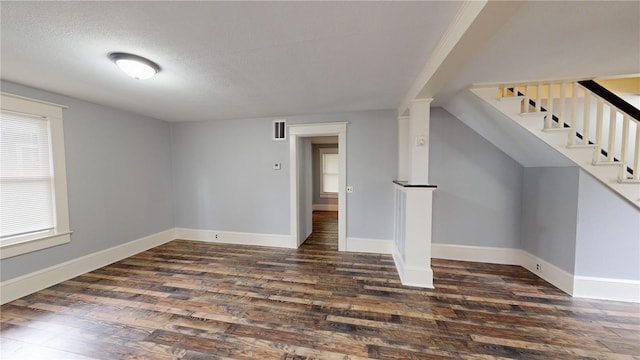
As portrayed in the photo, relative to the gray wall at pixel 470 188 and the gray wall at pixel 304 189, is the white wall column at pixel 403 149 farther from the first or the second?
the gray wall at pixel 304 189

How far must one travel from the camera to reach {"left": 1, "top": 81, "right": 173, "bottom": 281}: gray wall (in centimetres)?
285

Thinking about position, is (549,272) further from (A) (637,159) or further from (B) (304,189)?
(B) (304,189)

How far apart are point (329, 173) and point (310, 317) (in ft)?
18.7

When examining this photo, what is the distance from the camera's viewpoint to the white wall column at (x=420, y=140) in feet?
8.84

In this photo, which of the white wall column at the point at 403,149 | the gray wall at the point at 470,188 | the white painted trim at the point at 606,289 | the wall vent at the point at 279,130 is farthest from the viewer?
the wall vent at the point at 279,130

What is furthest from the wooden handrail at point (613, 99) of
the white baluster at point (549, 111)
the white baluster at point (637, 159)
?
the white baluster at point (549, 111)

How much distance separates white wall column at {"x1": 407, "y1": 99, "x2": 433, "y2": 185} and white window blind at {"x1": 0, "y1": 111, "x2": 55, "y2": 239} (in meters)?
4.47

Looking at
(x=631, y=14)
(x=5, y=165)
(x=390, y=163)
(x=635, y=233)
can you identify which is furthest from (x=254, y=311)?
(x=635, y=233)

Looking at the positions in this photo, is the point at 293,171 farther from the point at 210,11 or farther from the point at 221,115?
the point at 210,11

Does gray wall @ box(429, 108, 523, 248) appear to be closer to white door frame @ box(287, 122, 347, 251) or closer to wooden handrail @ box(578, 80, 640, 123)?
wooden handrail @ box(578, 80, 640, 123)

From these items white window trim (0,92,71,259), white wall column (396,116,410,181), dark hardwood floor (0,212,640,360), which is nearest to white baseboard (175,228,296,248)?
dark hardwood floor (0,212,640,360)

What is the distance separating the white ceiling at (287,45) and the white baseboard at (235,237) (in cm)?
251

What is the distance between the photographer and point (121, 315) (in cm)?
214

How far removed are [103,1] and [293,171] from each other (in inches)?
115
